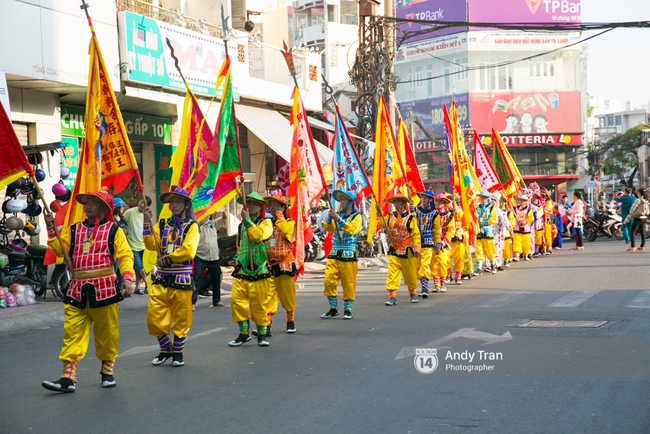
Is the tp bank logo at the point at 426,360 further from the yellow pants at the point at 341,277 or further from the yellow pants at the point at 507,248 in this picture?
the yellow pants at the point at 507,248

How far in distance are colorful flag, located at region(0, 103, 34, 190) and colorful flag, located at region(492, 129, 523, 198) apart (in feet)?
55.8

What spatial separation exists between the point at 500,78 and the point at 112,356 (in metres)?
60.3

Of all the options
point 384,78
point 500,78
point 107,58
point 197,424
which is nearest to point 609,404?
point 197,424

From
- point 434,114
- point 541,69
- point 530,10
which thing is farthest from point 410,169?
point 541,69

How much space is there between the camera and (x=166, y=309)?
7562 millimetres

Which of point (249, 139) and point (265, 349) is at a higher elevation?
point (249, 139)

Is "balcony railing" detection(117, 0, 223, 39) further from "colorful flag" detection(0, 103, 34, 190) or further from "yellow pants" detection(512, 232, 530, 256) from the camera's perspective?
"colorful flag" detection(0, 103, 34, 190)

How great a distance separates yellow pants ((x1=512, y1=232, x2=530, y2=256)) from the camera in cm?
2114

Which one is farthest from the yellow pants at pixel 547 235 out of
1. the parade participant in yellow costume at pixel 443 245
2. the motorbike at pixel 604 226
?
the parade participant in yellow costume at pixel 443 245

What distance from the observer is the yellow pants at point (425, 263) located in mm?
13234

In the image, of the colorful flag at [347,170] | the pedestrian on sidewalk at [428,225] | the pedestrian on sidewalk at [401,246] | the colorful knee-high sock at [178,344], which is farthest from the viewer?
the pedestrian on sidewalk at [428,225]

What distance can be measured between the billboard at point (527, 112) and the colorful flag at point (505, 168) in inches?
1576

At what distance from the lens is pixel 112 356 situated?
670cm

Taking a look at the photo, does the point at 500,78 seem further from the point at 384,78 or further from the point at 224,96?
the point at 224,96
